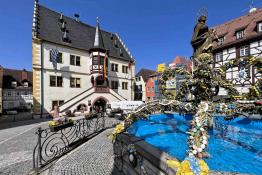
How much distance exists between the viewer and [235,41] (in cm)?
2225

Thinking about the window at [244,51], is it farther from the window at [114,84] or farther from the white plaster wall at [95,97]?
the window at [114,84]

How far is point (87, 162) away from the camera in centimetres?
609

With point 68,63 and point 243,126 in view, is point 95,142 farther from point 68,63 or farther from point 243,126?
point 68,63

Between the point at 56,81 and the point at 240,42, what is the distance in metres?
26.8

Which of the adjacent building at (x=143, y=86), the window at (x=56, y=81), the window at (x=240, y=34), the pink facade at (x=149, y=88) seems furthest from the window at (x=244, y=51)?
the window at (x=56, y=81)

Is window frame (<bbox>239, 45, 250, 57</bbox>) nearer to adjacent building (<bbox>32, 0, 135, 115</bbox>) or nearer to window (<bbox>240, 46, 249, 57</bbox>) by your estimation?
window (<bbox>240, 46, 249, 57</bbox>)

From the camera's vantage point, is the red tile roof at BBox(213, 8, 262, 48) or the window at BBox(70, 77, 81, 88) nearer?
the red tile roof at BBox(213, 8, 262, 48)

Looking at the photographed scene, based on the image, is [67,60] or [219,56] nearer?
[219,56]

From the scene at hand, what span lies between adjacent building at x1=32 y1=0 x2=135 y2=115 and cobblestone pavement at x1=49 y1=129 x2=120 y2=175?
1598cm

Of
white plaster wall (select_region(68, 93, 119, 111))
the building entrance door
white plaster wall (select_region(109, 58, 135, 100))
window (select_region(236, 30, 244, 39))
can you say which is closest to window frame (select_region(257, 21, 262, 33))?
window (select_region(236, 30, 244, 39))

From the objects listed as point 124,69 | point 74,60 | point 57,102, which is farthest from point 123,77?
point 57,102

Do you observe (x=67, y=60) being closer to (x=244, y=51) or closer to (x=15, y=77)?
(x=244, y=51)

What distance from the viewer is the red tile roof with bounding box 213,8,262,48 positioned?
21567 millimetres

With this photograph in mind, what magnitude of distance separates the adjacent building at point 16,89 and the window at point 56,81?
25.8 m
